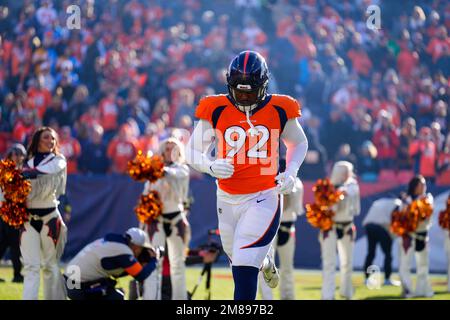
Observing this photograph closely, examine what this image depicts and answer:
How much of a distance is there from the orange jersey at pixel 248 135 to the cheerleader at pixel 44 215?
2.67m

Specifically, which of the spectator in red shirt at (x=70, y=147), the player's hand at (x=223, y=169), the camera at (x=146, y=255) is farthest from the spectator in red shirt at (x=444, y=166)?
the player's hand at (x=223, y=169)

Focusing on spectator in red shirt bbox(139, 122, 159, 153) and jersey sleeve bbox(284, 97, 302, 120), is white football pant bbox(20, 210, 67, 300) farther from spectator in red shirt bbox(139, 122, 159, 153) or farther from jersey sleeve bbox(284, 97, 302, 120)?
spectator in red shirt bbox(139, 122, 159, 153)

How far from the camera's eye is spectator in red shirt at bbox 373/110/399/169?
60.1 feet

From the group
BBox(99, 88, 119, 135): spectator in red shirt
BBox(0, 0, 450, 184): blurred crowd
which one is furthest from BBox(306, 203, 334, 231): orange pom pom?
BBox(99, 88, 119, 135): spectator in red shirt

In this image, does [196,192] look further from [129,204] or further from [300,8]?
[300,8]

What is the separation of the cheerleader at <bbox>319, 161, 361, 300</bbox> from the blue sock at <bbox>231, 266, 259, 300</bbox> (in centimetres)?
515

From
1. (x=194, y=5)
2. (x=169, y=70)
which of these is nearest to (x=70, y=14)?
(x=169, y=70)

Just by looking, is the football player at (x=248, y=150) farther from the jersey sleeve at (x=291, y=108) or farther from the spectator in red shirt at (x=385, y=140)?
the spectator in red shirt at (x=385, y=140)

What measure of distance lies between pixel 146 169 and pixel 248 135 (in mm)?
3617

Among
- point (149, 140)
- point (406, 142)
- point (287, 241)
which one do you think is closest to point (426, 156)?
point (406, 142)

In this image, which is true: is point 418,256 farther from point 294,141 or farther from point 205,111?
point 205,111

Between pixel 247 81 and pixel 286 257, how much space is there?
5.05 metres

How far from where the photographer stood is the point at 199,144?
791 cm

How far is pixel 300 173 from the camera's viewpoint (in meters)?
17.3
